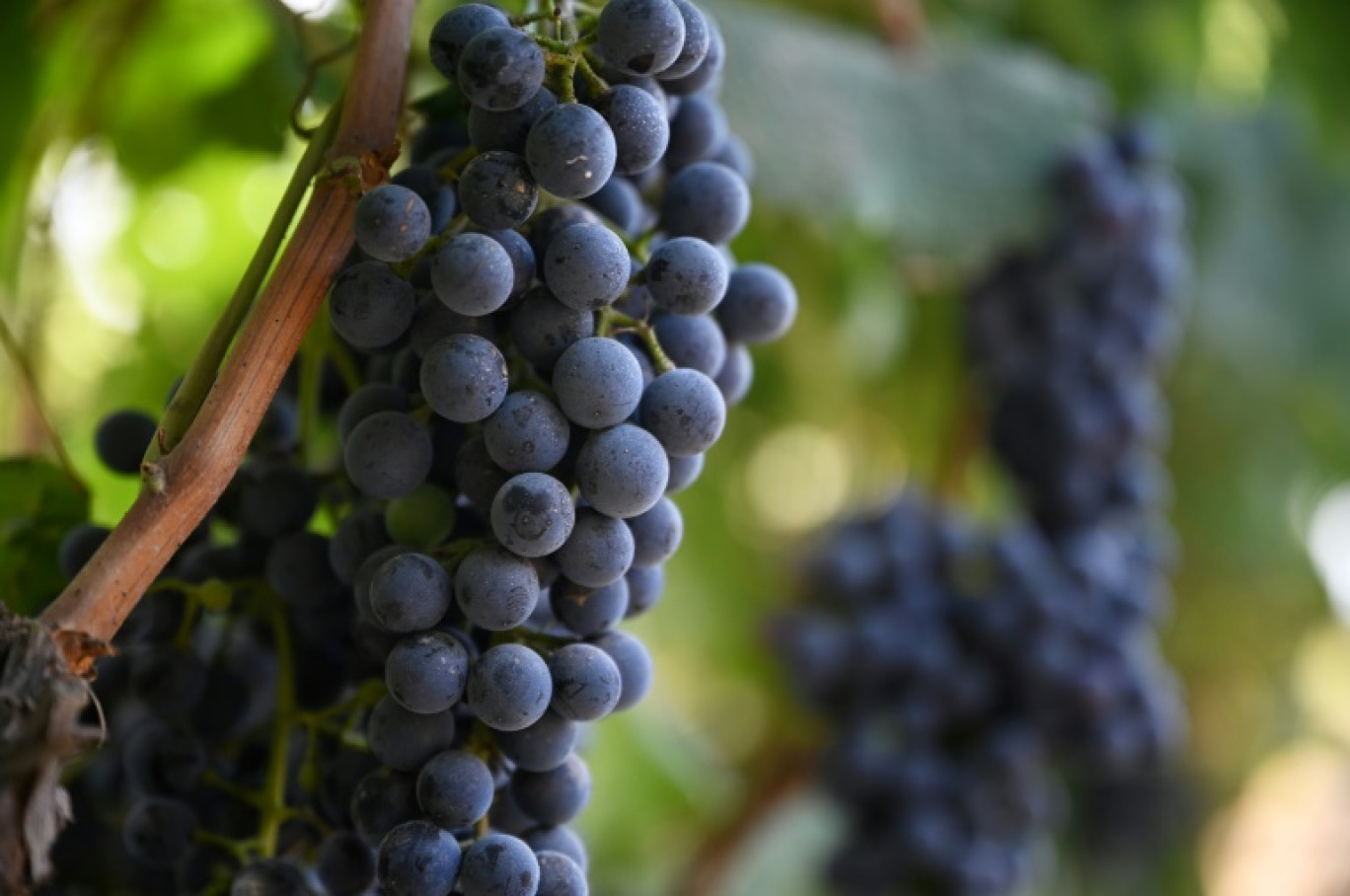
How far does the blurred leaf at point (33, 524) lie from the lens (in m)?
0.66

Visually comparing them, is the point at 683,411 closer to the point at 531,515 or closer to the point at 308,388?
the point at 531,515

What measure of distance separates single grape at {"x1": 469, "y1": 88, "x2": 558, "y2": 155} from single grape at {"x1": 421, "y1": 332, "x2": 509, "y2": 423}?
77 mm

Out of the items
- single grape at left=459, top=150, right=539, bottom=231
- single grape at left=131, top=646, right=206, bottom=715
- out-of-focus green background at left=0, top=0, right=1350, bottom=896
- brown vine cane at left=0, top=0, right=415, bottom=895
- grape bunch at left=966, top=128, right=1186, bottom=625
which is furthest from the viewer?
grape bunch at left=966, top=128, right=1186, bottom=625

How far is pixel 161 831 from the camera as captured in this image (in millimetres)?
624

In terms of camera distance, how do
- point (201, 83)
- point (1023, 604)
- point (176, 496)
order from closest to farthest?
point (176, 496), point (201, 83), point (1023, 604)

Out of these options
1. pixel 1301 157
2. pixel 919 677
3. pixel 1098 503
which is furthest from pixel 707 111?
pixel 1301 157

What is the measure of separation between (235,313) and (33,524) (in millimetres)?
219

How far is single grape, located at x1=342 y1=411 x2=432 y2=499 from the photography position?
1.81ft

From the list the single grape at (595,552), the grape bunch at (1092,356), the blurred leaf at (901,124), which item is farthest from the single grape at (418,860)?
the grape bunch at (1092,356)

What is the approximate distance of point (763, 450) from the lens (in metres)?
1.92

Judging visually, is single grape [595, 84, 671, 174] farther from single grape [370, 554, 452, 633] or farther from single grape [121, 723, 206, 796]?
single grape [121, 723, 206, 796]

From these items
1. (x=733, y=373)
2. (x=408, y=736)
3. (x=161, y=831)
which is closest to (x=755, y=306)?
(x=733, y=373)

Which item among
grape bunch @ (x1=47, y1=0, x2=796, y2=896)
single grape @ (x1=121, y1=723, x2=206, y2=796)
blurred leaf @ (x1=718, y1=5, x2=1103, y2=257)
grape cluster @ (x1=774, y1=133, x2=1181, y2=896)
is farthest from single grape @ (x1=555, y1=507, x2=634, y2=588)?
grape cluster @ (x1=774, y1=133, x2=1181, y2=896)

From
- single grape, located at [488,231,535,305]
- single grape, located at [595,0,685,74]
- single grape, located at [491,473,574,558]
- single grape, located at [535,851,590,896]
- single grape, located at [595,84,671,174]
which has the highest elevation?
single grape, located at [595,0,685,74]
